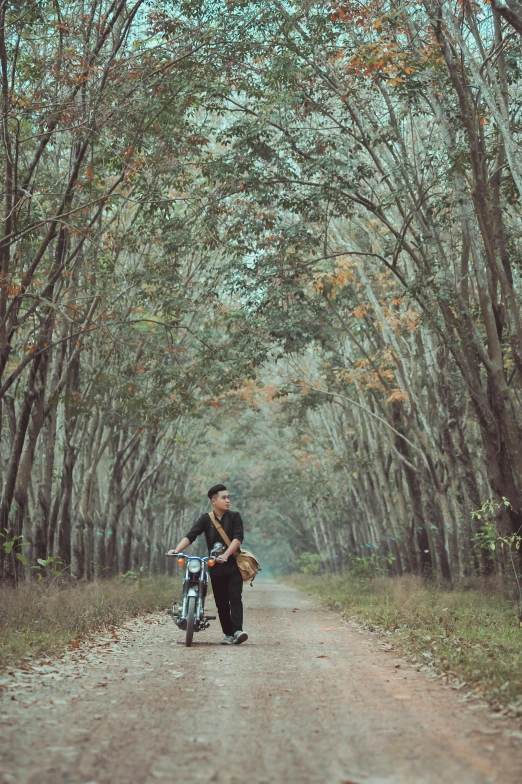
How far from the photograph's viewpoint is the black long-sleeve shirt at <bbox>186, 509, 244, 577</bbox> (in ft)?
34.0

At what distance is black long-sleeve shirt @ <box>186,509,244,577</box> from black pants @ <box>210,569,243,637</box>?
2.9 inches

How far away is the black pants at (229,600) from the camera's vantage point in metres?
10.3

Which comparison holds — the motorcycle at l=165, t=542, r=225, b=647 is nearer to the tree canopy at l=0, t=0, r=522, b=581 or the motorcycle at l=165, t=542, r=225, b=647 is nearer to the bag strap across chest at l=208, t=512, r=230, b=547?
the bag strap across chest at l=208, t=512, r=230, b=547

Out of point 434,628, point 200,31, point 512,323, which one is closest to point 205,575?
point 434,628

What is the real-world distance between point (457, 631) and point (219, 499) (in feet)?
10.3

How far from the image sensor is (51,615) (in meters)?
10.8

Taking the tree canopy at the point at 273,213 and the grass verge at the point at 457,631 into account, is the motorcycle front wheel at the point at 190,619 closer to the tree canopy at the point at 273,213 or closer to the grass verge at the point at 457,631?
the grass verge at the point at 457,631

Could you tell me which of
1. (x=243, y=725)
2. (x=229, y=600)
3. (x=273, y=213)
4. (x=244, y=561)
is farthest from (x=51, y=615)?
(x=273, y=213)

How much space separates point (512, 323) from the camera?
10992mm

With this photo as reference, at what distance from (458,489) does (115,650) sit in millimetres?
9958

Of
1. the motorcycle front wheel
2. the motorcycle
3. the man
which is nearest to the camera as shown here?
the motorcycle front wheel

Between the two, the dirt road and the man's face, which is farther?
the man's face

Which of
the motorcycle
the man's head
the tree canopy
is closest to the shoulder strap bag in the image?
the man's head

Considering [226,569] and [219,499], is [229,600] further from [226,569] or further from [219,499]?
[219,499]
